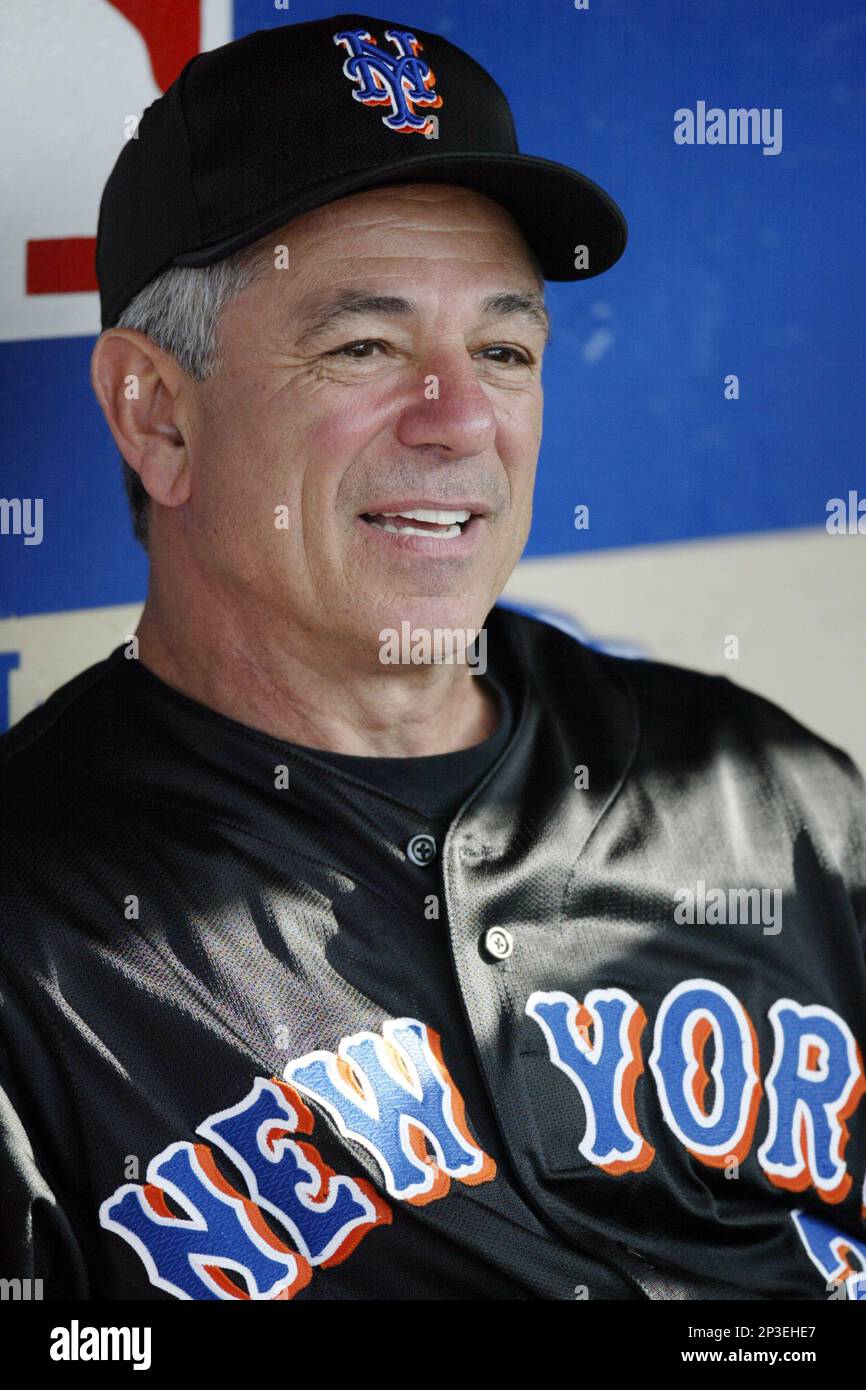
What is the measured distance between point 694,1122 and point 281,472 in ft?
2.67

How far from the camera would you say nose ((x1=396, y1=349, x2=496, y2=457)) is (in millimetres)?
1501

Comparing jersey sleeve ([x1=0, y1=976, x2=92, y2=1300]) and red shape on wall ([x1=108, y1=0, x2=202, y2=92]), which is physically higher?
red shape on wall ([x1=108, y1=0, x2=202, y2=92])

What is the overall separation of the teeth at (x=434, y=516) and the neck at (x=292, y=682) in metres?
0.15

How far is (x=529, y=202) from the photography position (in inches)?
62.1

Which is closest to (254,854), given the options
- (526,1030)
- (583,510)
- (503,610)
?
(526,1030)

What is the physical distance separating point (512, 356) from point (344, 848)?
0.55 meters

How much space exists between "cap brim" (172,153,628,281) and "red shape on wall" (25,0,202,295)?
346mm

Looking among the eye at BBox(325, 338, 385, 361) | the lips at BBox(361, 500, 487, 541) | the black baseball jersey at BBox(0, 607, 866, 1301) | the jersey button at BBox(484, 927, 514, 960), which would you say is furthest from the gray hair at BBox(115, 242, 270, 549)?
the jersey button at BBox(484, 927, 514, 960)

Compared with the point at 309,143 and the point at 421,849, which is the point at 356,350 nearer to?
the point at 309,143

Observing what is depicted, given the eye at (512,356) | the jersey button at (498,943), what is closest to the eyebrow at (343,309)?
the eye at (512,356)

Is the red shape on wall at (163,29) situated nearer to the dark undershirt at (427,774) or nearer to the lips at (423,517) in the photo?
the lips at (423,517)

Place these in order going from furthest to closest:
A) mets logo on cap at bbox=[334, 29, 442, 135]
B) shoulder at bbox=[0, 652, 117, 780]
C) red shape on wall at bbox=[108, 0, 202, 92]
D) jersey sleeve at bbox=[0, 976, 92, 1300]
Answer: red shape on wall at bbox=[108, 0, 202, 92]
shoulder at bbox=[0, 652, 117, 780]
mets logo on cap at bbox=[334, 29, 442, 135]
jersey sleeve at bbox=[0, 976, 92, 1300]

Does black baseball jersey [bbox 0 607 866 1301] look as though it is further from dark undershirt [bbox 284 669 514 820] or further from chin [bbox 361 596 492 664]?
chin [bbox 361 596 492 664]

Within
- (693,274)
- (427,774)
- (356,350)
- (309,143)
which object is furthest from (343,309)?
(693,274)
